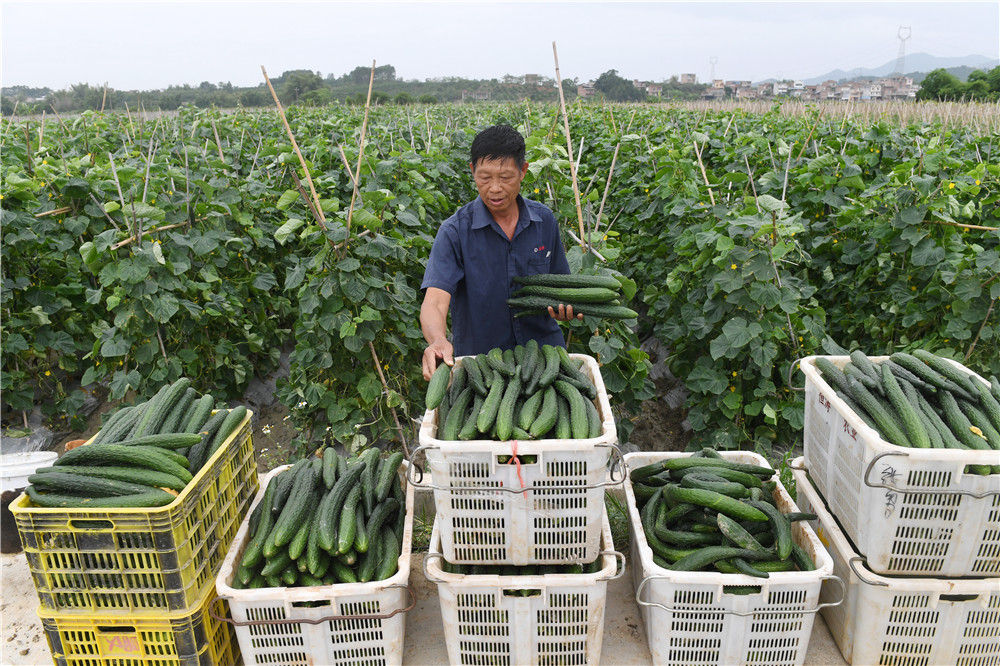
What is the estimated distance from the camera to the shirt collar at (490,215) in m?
3.74

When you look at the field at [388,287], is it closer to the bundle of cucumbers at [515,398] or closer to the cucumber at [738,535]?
the bundle of cucumbers at [515,398]

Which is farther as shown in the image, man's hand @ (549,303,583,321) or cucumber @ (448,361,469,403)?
man's hand @ (549,303,583,321)

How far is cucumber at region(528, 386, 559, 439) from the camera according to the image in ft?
8.89

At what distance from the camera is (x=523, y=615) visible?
118 inches

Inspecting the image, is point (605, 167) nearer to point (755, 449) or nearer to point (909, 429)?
point (755, 449)

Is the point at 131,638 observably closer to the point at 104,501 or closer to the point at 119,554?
the point at 119,554

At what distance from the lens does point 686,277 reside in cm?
611

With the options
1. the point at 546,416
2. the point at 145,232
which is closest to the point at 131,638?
the point at 546,416

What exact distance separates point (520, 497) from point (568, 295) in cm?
135

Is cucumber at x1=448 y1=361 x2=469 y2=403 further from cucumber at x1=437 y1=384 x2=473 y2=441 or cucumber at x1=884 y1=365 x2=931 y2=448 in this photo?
cucumber at x1=884 y1=365 x2=931 y2=448

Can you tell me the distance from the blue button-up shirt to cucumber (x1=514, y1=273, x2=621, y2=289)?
106 millimetres

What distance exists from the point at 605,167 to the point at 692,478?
8.01 meters

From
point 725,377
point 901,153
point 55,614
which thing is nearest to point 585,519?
point 55,614

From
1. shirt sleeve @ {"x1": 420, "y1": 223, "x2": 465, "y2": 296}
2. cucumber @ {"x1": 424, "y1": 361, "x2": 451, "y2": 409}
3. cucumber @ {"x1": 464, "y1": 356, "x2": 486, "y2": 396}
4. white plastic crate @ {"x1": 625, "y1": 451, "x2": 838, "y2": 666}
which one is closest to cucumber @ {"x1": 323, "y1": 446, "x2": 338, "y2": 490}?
cucumber @ {"x1": 424, "y1": 361, "x2": 451, "y2": 409}
